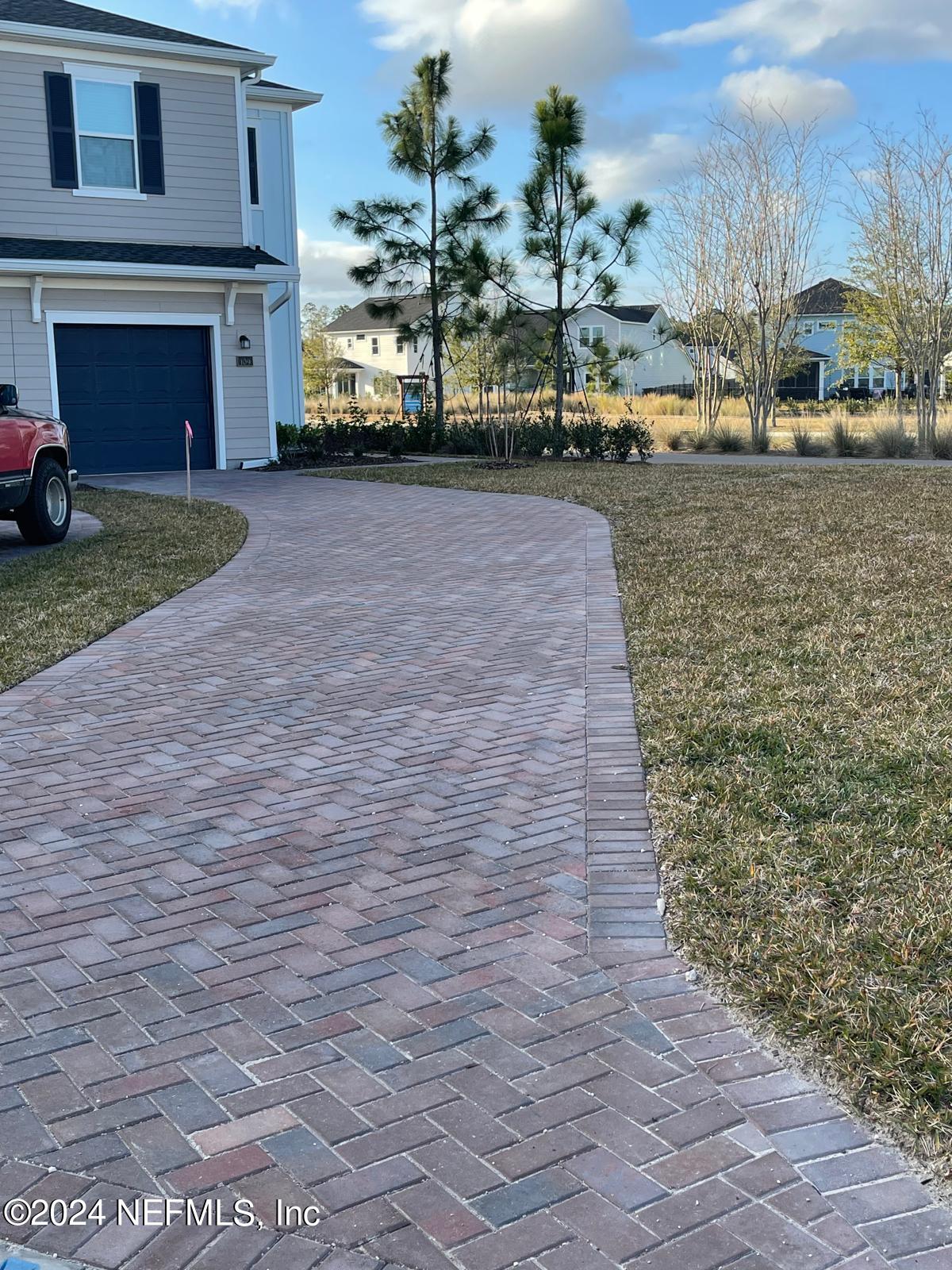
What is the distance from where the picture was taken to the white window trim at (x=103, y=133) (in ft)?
61.9

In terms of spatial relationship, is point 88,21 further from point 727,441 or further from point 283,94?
point 727,441

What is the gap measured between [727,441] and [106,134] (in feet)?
44.6

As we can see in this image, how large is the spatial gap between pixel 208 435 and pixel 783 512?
10.8 m

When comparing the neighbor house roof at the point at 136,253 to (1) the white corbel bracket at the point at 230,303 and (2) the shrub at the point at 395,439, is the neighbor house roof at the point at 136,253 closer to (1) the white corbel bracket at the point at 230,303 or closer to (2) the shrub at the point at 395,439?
(1) the white corbel bracket at the point at 230,303

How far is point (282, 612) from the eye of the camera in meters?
8.59

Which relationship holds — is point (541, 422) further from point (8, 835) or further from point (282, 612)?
point (8, 835)

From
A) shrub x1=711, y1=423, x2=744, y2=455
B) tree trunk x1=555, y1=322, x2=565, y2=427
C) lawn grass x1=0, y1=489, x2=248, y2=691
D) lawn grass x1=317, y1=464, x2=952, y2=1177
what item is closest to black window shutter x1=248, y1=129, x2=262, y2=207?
tree trunk x1=555, y1=322, x2=565, y2=427

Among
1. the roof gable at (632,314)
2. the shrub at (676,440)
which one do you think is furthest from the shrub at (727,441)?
the roof gable at (632,314)

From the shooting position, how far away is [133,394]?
1991cm

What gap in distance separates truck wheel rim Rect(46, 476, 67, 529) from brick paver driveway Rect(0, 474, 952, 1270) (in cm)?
564

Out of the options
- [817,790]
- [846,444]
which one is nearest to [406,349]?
[846,444]

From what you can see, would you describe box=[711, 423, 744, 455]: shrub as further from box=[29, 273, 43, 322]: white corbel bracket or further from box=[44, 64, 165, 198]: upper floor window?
box=[29, 273, 43, 322]: white corbel bracket

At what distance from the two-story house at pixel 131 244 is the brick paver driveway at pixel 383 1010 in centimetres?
1389

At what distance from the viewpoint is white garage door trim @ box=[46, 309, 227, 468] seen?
1891 centimetres
